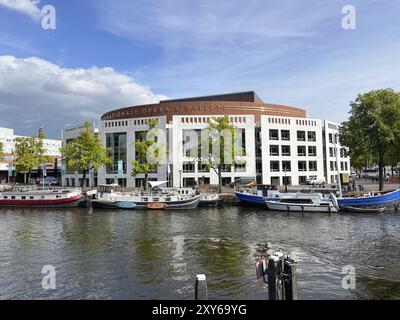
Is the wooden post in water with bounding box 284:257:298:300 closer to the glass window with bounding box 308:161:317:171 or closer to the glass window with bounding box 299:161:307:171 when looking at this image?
the glass window with bounding box 299:161:307:171

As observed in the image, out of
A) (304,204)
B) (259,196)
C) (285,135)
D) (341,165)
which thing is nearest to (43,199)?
(259,196)

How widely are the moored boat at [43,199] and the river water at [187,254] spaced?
479 inches

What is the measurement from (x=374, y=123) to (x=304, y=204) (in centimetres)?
1935

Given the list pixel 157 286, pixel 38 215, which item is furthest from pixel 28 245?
pixel 38 215

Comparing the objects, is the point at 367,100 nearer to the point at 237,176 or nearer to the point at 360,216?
the point at 360,216

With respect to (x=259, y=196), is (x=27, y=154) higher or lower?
higher

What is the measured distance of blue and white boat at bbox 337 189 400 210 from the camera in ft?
145

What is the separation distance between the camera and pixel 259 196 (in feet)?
168

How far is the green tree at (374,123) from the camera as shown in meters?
51.6

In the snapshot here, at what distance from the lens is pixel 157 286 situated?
57.7 ft

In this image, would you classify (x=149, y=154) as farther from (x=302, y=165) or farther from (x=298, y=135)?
(x=298, y=135)

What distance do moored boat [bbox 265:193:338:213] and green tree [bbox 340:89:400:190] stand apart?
1344cm

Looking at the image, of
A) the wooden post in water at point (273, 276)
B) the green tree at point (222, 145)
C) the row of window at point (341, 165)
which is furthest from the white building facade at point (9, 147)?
the wooden post in water at point (273, 276)

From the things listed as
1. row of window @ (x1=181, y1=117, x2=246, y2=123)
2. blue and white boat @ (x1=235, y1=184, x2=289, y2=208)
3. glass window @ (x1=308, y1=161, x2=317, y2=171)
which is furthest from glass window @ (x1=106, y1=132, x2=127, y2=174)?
glass window @ (x1=308, y1=161, x2=317, y2=171)
